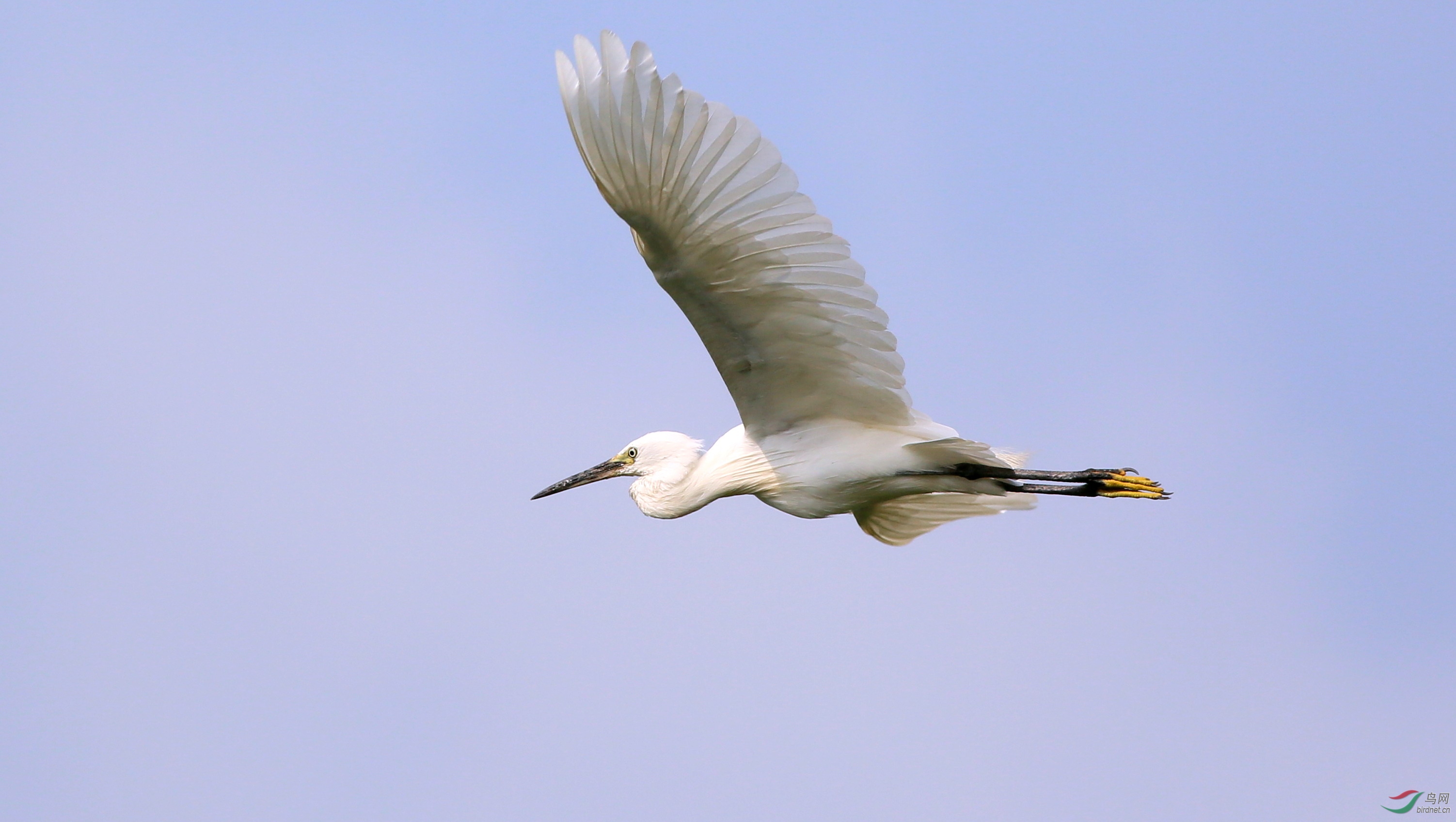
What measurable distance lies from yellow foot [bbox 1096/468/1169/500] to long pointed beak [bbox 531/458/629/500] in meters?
3.20

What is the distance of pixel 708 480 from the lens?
29.1ft

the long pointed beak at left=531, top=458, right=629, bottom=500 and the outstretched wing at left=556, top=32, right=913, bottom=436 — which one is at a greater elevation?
the outstretched wing at left=556, top=32, right=913, bottom=436

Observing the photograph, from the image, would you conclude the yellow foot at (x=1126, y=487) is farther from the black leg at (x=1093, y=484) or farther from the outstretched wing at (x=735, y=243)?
the outstretched wing at (x=735, y=243)

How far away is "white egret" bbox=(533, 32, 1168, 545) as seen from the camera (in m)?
6.66

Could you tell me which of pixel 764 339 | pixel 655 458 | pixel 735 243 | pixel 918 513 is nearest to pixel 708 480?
pixel 655 458

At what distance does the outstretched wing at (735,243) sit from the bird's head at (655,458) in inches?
32.2

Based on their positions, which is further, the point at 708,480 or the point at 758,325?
the point at 708,480

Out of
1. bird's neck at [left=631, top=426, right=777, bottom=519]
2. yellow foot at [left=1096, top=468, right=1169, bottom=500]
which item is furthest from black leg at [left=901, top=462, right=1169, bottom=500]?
bird's neck at [left=631, top=426, right=777, bottom=519]

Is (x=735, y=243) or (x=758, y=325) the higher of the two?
(x=735, y=243)

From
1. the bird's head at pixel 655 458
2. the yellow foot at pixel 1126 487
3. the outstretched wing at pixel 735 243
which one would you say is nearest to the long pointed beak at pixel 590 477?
the bird's head at pixel 655 458

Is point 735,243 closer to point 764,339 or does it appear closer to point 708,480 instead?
point 764,339

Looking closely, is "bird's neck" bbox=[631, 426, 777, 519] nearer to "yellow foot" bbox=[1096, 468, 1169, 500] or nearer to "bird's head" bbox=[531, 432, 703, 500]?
"bird's head" bbox=[531, 432, 703, 500]

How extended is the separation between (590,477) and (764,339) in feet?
7.99

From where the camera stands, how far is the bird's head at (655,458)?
9.05 metres
